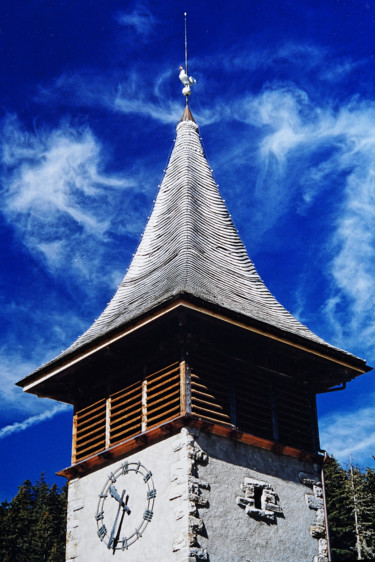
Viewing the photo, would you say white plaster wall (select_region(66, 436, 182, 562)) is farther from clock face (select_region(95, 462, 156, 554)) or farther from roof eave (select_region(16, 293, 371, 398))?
roof eave (select_region(16, 293, 371, 398))

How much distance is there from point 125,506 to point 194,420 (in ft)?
6.53

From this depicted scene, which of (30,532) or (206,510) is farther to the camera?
(30,532)

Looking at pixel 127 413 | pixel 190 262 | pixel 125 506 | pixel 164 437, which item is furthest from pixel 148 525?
pixel 190 262

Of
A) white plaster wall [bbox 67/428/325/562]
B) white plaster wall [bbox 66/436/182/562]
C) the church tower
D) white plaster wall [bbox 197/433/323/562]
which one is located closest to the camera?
white plaster wall [bbox 67/428/325/562]

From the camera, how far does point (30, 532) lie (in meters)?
46.8

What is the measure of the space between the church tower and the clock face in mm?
24

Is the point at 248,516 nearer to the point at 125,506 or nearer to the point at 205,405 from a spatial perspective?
the point at 205,405

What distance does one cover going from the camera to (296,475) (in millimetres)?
17047

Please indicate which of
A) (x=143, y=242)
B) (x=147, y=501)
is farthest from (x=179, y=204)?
(x=147, y=501)

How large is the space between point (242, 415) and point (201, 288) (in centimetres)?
240

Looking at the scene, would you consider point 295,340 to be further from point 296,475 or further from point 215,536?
point 215,536

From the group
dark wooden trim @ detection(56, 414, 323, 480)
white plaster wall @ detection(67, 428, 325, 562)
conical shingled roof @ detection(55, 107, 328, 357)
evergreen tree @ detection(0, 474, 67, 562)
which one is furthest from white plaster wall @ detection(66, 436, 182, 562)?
evergreen tree @ detection(0, 474, 67, 562)

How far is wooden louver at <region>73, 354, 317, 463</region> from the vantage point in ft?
53.5

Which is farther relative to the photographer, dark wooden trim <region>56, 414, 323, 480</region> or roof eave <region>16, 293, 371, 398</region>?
roof eave <region>16, 293, 371, 398</region>
